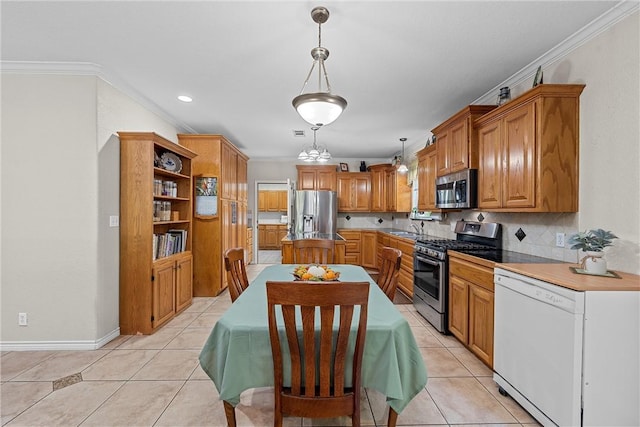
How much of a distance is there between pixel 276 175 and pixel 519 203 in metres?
5.48

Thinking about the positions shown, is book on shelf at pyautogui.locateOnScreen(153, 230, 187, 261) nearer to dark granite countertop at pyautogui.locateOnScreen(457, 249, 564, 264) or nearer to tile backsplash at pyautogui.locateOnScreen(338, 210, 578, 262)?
dark granite countertop at pyautogui.locateOnScreen(457, 249, 564, 264)

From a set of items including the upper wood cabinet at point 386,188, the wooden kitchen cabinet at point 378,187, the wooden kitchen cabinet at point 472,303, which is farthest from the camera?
the wooden kitchen cabinet at point 378,187

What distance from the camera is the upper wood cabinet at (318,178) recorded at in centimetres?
660

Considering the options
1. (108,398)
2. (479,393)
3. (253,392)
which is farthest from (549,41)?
(108,398)

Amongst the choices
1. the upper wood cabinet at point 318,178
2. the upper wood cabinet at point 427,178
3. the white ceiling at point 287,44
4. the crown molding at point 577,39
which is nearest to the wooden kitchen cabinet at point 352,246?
the upper wood cabinet at point 318,178

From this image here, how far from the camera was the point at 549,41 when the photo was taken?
7.38 feet

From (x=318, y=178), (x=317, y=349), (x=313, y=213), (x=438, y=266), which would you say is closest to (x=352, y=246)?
(x=313, y=213)

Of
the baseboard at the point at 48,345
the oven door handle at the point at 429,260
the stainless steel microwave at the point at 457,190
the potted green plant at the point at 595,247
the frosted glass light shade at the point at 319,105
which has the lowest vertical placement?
the baseboard at the point at 48,345

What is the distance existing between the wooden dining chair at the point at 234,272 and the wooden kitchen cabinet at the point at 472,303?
1.98m

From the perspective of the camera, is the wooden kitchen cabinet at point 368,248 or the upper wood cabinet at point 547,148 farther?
the wooden kitchen cabinet at point 368,248

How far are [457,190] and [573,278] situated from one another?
69.5 inches

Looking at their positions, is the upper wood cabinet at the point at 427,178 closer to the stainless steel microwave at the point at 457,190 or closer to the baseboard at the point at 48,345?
the stainless steel microwave at the point at 457,190

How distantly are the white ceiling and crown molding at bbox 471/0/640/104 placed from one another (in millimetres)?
44

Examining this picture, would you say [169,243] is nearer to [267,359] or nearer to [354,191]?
[267,359]
